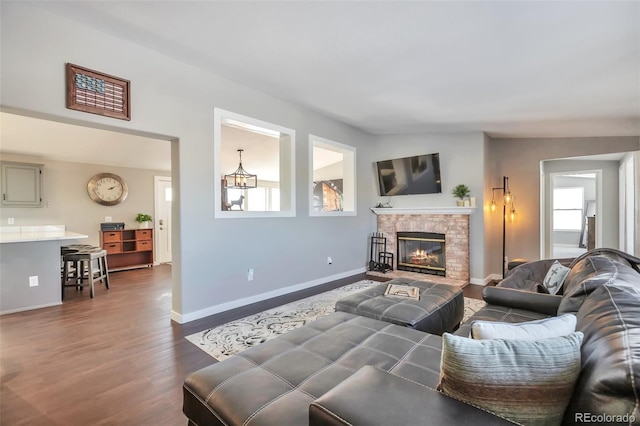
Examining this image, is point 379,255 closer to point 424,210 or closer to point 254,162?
point 424,210

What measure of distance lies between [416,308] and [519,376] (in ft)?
5.15

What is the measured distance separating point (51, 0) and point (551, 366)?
3765 millimetres

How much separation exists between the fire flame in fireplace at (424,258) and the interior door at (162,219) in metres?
5.86

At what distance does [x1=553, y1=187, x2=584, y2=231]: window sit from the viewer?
8.54 metres

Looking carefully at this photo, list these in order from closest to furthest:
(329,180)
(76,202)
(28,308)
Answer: (28,308) → (76,202) → (329,180)

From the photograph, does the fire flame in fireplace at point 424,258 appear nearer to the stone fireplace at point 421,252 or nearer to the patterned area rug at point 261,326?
the stone fireplace at point 421,252

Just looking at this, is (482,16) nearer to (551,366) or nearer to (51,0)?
(551,366)

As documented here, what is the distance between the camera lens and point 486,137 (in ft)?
17.3

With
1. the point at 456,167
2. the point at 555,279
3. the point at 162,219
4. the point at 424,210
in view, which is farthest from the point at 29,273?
the point at 456,167

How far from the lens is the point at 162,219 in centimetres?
729

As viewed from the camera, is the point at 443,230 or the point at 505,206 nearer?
the point at 443,230

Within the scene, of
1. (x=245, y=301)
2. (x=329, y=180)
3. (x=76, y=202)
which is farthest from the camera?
(x=329, y=180)

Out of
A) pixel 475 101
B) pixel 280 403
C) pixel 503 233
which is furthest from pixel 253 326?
pixel 503 233

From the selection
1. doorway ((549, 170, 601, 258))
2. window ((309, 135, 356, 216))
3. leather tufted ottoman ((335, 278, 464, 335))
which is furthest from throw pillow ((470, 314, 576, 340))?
doorway ((549, 170, 601, 258))
